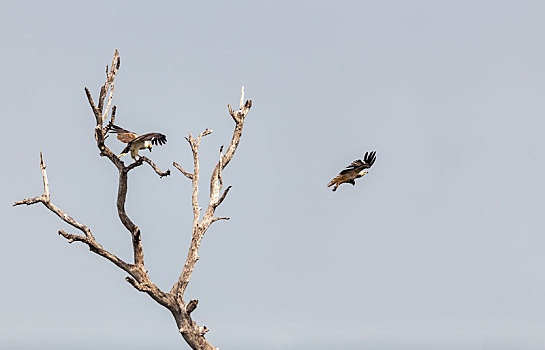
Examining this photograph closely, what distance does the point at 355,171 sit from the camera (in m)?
12.7

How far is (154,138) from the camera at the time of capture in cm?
1223

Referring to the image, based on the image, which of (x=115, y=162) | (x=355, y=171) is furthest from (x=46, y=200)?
(x=355, y=171)

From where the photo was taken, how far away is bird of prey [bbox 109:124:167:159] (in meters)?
12.0

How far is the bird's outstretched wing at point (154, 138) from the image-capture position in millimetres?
12005

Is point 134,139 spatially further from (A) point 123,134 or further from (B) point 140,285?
(B) point 140,285

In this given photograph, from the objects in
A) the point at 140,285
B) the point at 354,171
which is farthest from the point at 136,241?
the point at 354,171

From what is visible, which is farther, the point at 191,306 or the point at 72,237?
the point at 191,306

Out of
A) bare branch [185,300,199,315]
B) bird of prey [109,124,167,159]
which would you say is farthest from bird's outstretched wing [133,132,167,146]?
bare branch [185,300,199,315]

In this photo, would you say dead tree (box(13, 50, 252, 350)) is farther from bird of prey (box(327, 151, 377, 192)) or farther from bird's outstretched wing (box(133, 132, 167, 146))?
bird of prey (box(327, 151, 377, 192))

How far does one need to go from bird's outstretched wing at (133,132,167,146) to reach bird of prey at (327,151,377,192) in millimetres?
3335

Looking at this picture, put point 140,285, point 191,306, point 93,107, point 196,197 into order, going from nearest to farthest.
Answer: point 93,107 → point 140,285 → point 191,306 → point 196,197

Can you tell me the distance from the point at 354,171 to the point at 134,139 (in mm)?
4236

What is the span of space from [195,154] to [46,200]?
2.90 metres

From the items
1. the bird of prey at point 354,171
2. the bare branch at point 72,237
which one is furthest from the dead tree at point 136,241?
the bird of prey at point 354,171
